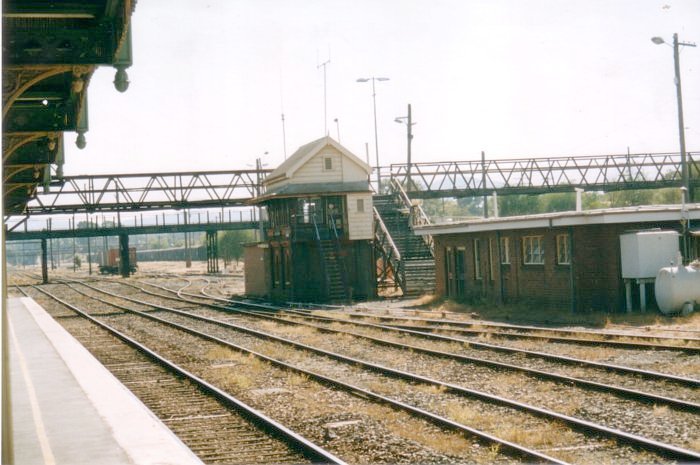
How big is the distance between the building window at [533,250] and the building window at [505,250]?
91 centimetres

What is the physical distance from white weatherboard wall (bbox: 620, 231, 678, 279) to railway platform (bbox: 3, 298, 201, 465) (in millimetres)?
13322

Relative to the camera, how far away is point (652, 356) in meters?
14.6

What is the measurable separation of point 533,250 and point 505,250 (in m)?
1.64

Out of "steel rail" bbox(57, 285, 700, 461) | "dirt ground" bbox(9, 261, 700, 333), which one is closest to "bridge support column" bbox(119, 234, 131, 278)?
"dirt ground" bbox(9, 261, 700, 333)

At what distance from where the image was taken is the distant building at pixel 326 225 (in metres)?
34.2

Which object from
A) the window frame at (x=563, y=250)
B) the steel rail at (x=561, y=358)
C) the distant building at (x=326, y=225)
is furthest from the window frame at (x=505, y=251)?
the distant building at (x=326, y=225)

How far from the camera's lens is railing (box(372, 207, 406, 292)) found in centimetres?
3375

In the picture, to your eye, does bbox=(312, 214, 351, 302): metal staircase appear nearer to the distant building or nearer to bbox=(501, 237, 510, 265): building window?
the distant building

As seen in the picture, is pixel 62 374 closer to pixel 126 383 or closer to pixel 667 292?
pixel 126 383

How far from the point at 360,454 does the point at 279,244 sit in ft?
90.9

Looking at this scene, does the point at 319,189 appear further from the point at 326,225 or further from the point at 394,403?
the point at 394,403

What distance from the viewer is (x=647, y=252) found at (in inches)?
829

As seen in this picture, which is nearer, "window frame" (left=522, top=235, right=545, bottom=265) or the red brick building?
the red brick building

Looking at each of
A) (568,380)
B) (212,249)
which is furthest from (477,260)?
(212,249)
